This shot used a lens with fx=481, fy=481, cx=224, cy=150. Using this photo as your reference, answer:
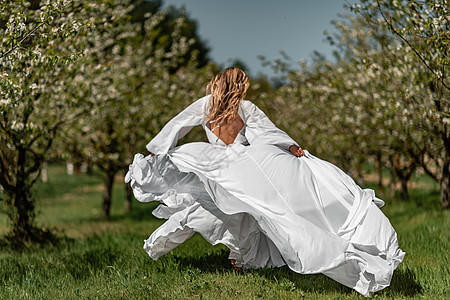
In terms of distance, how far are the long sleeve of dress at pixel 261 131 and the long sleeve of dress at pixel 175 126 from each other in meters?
0.54

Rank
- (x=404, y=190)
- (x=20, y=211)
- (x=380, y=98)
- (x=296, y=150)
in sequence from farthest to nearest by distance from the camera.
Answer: (x=404, y=190), (x=380, y=98), (x=20, y=211), (x=296, y=150)

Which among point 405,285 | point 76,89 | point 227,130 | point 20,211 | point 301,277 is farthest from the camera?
point 76,89

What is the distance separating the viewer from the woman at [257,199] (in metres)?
4.60

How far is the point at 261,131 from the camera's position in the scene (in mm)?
→ 5520

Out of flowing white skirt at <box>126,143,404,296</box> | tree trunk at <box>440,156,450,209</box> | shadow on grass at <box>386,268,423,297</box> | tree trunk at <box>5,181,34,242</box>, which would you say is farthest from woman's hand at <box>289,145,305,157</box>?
tree trunk at <box>440,156,450,209</box>

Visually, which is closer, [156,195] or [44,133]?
[156,195]

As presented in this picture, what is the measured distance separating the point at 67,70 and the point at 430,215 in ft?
23.2

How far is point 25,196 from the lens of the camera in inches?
306

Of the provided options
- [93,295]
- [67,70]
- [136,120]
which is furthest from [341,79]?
[93,295]

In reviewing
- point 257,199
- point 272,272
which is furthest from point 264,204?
point 272,272

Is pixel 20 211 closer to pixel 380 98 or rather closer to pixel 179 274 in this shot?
pixel 179 274

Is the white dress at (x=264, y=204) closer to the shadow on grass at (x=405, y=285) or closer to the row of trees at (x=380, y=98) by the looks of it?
the shadow on grass at (x=405, y=285)

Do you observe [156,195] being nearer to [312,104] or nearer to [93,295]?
[93,295]

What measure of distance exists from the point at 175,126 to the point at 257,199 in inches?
55.8
